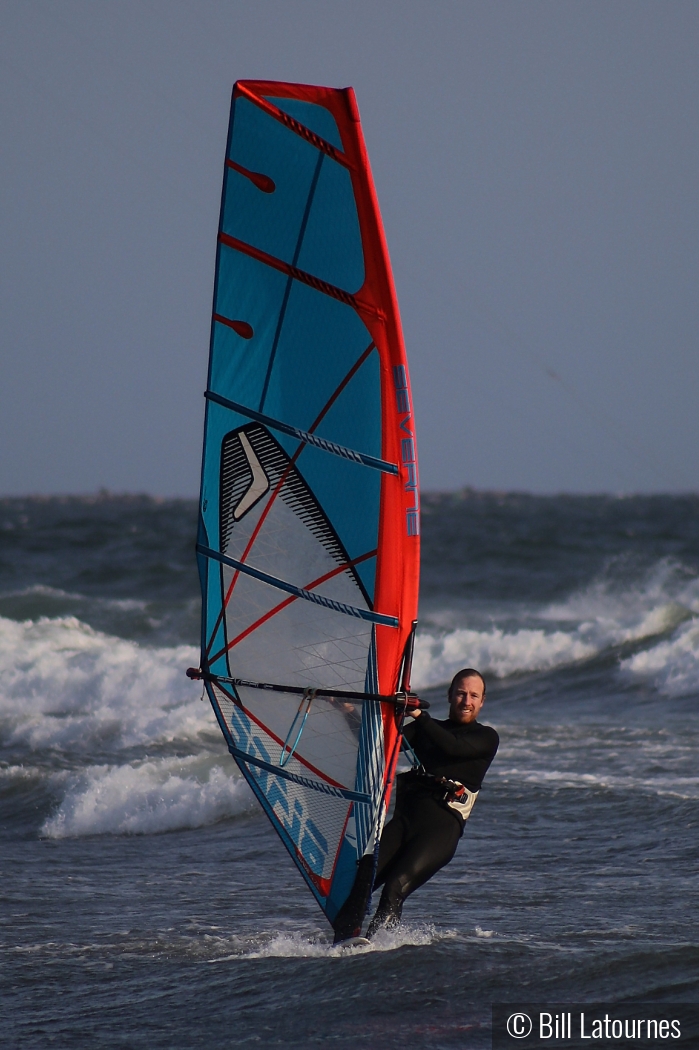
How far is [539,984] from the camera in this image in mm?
3895

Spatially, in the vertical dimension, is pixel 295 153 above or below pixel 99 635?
above

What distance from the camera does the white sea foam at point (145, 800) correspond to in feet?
21.8

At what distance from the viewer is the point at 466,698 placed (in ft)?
13.3

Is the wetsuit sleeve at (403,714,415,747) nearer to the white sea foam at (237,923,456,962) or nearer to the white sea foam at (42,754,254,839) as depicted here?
the white sea foam at (237,923,456,962)

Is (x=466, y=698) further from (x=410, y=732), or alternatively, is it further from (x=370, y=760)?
(x=370, y=760)

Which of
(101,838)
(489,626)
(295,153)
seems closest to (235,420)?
(295,153)

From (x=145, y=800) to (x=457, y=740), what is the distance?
3.47 metres

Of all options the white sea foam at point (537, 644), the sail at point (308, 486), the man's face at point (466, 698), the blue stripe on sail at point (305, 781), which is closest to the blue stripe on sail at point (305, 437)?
the sail at point (308, 486)

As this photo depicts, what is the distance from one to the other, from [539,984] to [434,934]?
58 centimetres

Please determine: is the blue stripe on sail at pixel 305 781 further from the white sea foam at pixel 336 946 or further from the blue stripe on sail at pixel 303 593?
the blue stripe on sail at pixel 303 593

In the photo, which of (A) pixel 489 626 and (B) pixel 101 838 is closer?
(B) pixel 101 838

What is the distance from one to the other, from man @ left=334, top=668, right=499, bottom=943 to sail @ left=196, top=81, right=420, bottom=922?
83 mm

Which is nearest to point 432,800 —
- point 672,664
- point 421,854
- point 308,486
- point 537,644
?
point 421,854

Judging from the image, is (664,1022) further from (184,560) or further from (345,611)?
(184,560)
